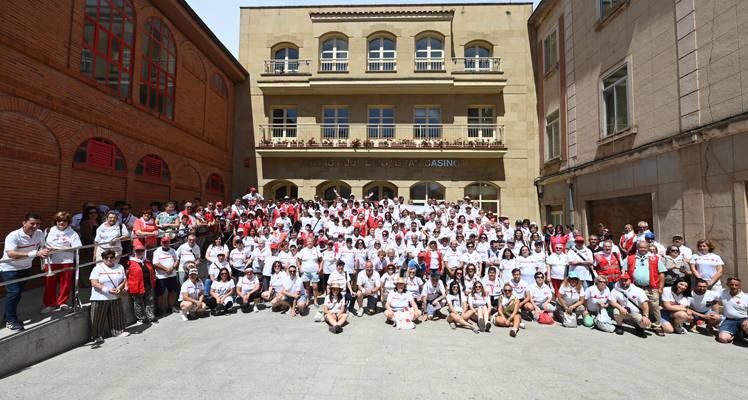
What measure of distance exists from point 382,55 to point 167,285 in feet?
54.9

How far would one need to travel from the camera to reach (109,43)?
472 inches

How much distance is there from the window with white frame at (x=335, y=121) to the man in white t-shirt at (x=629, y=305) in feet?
50.3

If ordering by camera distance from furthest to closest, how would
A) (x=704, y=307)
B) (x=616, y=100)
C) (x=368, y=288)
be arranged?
(x=616, y=100) < (x=368, y=288) < (x=704, y=307)

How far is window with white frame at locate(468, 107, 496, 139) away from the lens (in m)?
20.0

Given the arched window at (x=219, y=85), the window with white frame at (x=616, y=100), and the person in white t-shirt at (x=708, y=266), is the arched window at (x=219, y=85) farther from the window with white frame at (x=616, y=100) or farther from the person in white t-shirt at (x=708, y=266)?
the person in white t-shirt at (x=708, y=266)

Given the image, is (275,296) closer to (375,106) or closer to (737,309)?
(737,309)

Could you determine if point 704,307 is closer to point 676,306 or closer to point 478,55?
point 676,306

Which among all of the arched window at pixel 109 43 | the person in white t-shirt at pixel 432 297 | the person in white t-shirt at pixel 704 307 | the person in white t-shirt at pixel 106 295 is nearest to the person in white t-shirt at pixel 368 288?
the person in white t-shirt at pixel 432 297

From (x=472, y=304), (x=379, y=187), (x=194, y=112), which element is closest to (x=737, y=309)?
(x=472, y=304)

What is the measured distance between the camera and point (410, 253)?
1041 centimetres

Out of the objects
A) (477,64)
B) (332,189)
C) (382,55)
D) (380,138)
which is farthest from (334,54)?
(477,64)

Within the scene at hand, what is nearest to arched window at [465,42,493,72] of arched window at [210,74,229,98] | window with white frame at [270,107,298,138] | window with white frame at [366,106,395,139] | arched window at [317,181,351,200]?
window with white frame at [366,106,395,139]

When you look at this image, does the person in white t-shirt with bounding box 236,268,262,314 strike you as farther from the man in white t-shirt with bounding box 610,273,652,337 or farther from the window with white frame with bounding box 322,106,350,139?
the window with white frame with bounding box 322,106,350,139

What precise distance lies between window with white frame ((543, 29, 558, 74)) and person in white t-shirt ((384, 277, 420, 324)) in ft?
46.3
